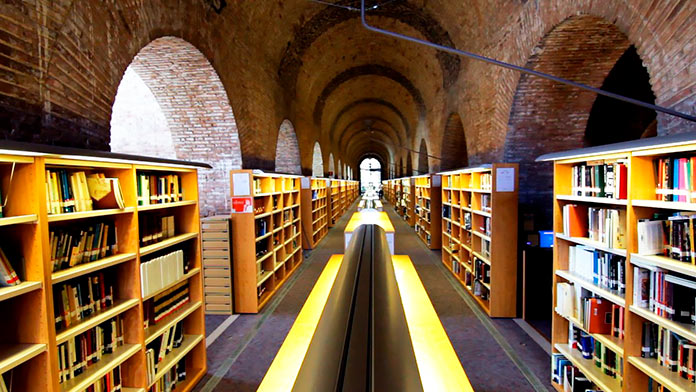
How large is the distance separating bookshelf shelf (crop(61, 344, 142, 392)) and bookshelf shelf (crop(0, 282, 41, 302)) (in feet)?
2.60

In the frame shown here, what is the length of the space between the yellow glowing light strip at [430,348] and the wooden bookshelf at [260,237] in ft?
10.6

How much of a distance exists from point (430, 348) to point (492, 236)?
12.4 ft

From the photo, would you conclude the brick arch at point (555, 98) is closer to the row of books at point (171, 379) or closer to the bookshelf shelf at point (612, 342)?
the bookshelf shelf at point (612, 342)

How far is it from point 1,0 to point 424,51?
10.4 m

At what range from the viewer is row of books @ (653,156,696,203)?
2.13 meters

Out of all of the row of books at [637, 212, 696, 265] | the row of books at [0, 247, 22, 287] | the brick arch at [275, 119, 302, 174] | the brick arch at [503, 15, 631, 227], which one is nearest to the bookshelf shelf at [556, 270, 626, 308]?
the row of books at [637, 212, 696, 265]

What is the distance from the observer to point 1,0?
2.28m

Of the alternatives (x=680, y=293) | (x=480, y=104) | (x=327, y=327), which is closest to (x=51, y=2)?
(x=327, y=327)

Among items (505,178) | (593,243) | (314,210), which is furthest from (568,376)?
(314,210)

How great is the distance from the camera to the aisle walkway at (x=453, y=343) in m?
3.70

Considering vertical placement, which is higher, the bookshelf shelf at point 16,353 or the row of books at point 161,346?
the bookshelf shelf at point 16,353

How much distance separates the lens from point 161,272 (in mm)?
3209

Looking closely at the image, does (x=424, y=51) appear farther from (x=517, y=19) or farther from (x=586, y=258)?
(x=586, y=258)

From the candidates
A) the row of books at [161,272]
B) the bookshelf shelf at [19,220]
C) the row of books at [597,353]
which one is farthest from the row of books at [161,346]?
the row of books at [597,353]
